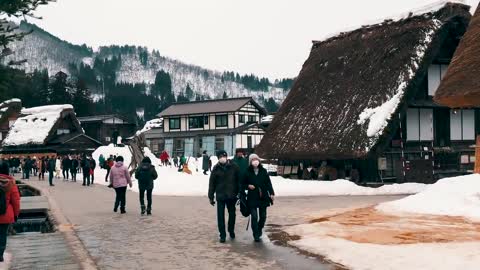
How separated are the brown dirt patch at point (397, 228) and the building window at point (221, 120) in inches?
1891

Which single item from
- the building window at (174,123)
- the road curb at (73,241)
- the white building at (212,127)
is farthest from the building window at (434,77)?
the building window at (174,123)

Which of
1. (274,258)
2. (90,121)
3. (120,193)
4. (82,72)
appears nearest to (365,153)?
(120,193)

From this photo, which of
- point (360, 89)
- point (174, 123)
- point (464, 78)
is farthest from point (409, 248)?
point (174, 123)

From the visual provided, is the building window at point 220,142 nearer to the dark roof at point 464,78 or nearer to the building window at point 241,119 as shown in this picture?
the building window at point 241,119

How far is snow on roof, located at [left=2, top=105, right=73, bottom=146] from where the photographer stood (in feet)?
177

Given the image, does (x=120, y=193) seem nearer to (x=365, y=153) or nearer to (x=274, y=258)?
(x=274, y=258)

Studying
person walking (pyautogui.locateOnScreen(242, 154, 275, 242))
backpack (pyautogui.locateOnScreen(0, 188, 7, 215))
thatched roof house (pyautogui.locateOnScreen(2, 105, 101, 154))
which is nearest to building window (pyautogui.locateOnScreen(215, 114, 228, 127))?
thatched roof house (pyautogui.locateOnScreen(2, 105, 101, 154))

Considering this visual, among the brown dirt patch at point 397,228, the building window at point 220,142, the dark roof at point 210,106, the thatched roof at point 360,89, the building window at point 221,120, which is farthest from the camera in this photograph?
the dark roof at point 210,106

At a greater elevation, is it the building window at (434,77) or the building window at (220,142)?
the building window at (434,77)

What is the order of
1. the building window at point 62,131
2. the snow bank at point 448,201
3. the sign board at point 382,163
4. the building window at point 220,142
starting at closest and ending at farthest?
the snow bank at point 448,201 → the sign board at point 382,163 → the building window at point 62,131 → the building window at point 220,142

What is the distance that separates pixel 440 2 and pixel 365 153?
8.93 meters

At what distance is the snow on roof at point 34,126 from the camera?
2124 inches

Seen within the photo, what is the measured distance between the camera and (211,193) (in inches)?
397

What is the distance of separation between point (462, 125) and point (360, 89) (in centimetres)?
604
